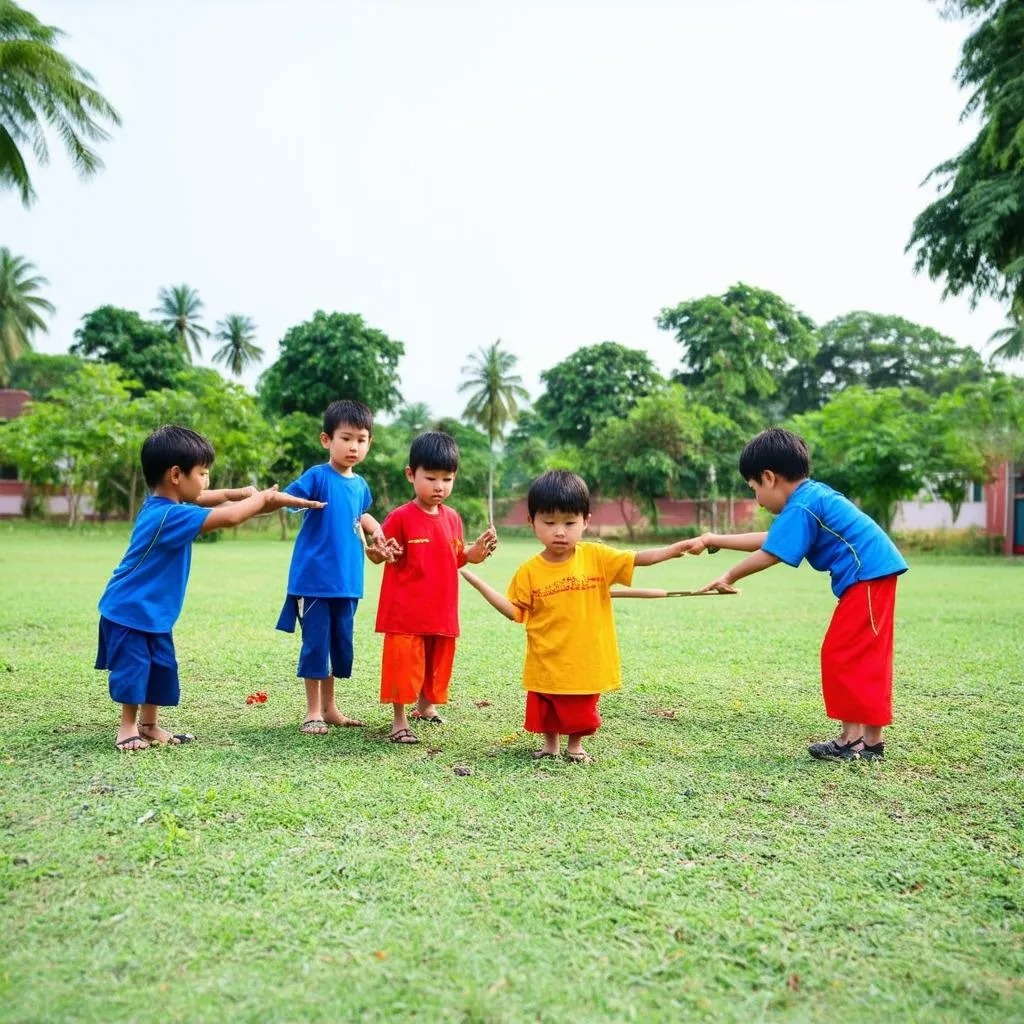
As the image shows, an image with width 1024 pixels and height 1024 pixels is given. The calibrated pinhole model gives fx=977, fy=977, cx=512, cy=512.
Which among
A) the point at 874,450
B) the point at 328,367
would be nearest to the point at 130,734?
the point at 874,450

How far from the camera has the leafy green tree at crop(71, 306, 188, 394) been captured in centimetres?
4309

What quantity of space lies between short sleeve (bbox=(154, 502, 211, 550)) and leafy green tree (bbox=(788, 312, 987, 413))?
47.4 m

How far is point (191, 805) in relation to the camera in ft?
11.3

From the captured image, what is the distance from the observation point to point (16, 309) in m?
48.3

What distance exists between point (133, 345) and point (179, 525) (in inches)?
1683

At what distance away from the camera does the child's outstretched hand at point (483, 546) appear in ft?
14.6

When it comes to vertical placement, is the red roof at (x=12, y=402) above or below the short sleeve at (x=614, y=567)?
above

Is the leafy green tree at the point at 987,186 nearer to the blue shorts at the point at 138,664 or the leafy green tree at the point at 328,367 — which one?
the blue shorts at the point at 138,664

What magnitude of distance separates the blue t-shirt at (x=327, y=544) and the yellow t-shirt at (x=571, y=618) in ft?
3.29

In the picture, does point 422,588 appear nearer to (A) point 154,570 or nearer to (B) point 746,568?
(A) point 154,570

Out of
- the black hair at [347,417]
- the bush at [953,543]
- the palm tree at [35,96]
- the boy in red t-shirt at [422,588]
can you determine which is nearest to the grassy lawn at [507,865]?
the boy in red t-shirt at [422,588]

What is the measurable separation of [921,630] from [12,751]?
7.86m

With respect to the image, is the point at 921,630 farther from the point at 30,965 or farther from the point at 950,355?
the point at 950,355

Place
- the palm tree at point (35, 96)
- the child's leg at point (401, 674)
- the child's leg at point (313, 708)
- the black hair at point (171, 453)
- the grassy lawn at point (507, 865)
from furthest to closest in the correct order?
the palm tree at point (35, 96) → the child's leg at point (313, 708) → the child's leg at point (401, 674) → the black hair at point (171, 453) → the grassy lawn at point (507, 865)
